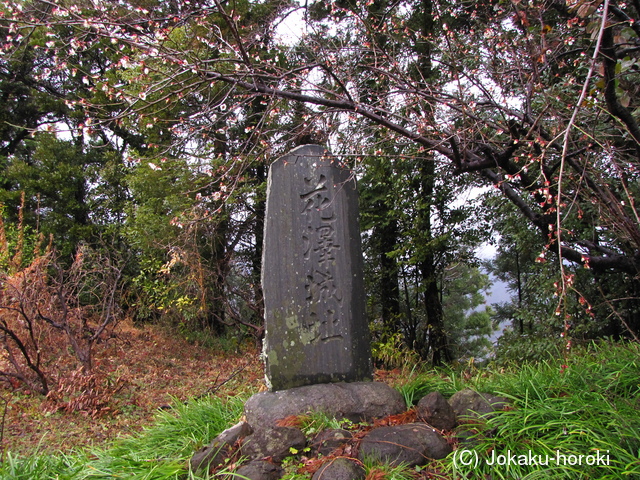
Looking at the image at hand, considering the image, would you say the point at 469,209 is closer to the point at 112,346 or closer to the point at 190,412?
the point at 190,412

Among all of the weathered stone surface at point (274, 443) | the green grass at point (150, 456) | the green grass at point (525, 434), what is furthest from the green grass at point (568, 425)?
the green grass at point (150, 456)

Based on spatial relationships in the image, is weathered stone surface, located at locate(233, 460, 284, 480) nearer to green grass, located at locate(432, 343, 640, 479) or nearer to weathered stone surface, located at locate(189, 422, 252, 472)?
weathered stone surface, located at locate(189, 422, 252, 472)

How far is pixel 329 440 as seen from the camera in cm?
282

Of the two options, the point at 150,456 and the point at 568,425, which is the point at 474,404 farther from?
the point at 150,456

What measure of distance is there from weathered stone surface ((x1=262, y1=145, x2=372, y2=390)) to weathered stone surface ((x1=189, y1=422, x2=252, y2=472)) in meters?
0.61

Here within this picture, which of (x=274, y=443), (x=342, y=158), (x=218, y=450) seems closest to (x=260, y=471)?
(x=274, y=443)

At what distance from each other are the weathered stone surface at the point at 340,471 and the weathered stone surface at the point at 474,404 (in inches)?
34.7

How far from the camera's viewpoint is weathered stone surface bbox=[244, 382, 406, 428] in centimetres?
326

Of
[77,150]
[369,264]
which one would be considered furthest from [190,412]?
[77,150]

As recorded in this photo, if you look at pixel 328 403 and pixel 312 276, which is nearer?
pixel 328 403

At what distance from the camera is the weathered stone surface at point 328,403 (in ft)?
10.7

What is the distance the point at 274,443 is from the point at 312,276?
4.95 ft

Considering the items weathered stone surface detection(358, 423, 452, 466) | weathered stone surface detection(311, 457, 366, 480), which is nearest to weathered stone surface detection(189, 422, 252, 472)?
weathered stone surface detection(311, 457, 366, 480)

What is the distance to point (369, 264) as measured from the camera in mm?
8789
